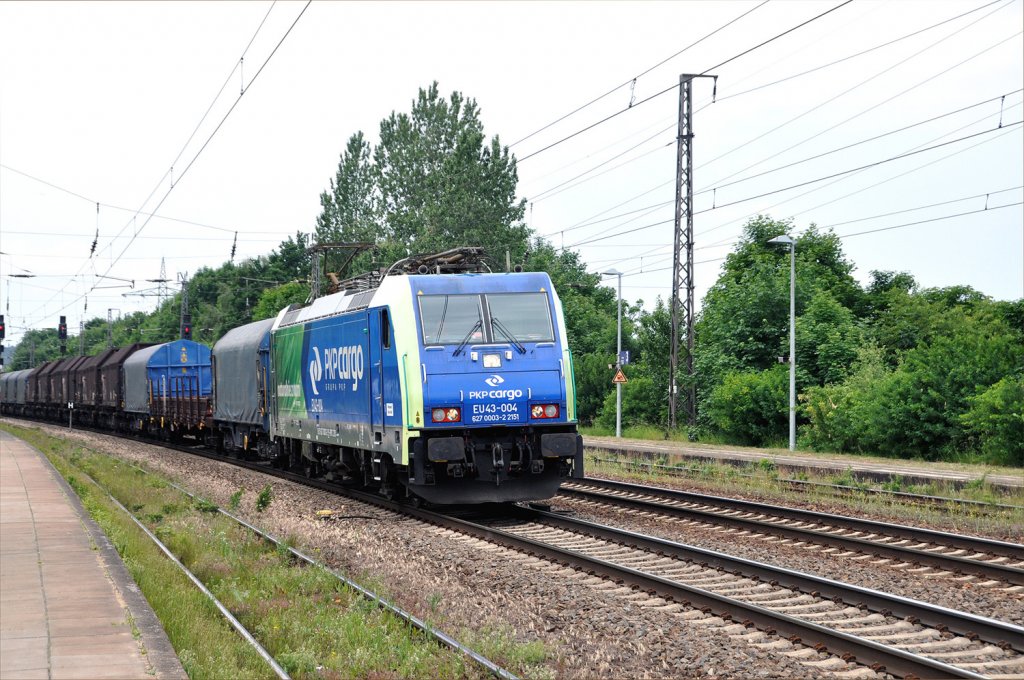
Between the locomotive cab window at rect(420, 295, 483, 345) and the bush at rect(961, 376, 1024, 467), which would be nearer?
the locomotive cab window at rect(420, 295, 483, 345)

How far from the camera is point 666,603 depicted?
9492 mm

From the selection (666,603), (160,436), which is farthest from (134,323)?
(666,603)

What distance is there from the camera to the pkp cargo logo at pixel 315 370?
18.7 metres

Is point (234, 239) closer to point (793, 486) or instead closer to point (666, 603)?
point (793, 486)

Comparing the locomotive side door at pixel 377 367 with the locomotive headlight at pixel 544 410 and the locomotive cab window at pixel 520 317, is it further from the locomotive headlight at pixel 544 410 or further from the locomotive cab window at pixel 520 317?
the locomotive headlight at pixel 544 410

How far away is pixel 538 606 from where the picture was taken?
31.1ft

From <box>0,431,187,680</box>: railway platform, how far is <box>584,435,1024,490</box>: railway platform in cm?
1380

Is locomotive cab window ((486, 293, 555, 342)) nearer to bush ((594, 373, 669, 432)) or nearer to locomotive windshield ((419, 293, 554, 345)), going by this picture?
locomotive windshield ((419, 293, 554, 345))

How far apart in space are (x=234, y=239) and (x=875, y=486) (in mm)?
39991

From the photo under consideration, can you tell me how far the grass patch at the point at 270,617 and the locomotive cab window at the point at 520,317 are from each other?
4036 mm

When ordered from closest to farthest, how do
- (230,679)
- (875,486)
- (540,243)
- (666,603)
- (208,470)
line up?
1. (230,679)
2. (666,603)
3. (875,486)
4. (208,470)
5. (540,243)

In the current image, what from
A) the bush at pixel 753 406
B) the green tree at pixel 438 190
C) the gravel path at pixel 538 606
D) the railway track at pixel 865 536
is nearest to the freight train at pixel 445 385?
the gravel path at pixel 538 606

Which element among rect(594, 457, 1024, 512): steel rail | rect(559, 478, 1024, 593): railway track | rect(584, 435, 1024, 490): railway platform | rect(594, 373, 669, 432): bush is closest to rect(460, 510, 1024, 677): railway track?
rect(559, 478, 1024, 593): railway track

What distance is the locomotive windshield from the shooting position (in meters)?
14.7
